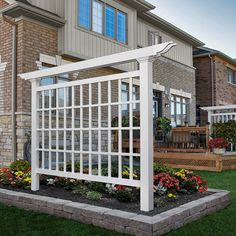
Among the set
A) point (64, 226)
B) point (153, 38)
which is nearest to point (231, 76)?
point (153, 38)

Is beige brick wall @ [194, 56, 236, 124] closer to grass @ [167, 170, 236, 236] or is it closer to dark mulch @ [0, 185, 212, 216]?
grass @ [167, 170, 236, 236]

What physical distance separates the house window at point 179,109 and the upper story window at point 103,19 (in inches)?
190

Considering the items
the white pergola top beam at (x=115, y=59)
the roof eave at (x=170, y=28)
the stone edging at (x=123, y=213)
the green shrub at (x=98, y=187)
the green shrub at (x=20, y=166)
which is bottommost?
the stone edging at (x=123, y=213)

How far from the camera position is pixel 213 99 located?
62.1 feet

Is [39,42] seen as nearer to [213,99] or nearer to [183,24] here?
[183,24]

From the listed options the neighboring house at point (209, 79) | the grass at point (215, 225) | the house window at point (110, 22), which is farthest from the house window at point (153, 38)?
the grass at point (215, 225)

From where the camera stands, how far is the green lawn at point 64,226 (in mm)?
3660

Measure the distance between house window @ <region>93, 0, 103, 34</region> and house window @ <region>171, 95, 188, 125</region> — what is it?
5.99m

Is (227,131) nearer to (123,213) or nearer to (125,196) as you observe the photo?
(125,196)

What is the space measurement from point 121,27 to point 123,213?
9.94 m

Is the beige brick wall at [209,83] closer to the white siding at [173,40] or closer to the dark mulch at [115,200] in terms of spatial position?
the white siding at [173,40]

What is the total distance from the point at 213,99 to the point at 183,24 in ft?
15.2

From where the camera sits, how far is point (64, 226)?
3.89 m

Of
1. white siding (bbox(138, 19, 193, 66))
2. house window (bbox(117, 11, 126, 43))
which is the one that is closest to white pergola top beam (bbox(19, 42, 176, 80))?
house window (bbox(117, 11, 126, 43))
